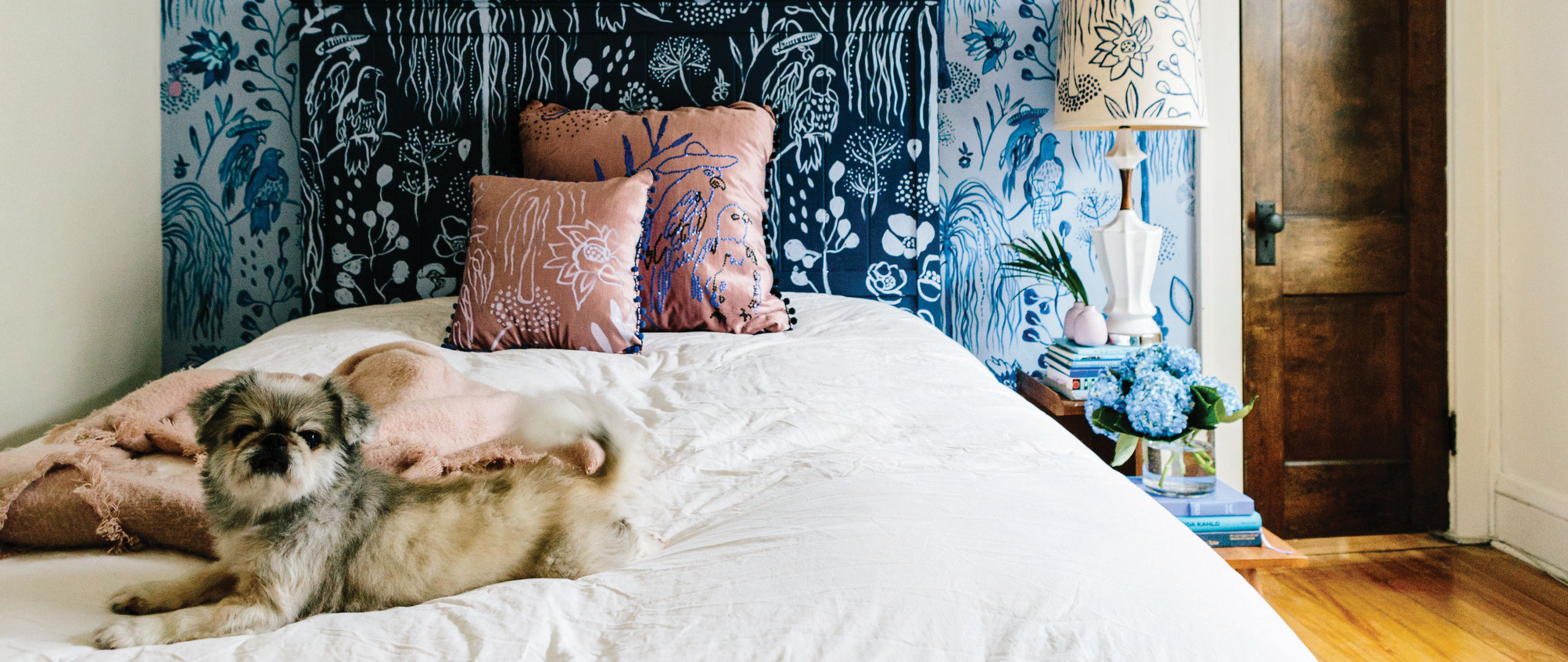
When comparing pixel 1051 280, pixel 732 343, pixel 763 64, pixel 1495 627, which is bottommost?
pixel 1495 627

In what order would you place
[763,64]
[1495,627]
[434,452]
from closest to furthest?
1. [434,452]
2. [1495,627]
3. [763,64]

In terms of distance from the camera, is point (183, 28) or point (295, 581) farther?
point (183, 28)

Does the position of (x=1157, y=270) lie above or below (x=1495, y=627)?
above

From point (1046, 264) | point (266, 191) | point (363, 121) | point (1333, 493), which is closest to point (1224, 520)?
point (1046, 264)

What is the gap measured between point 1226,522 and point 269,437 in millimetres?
1462

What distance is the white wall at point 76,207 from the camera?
1.75m

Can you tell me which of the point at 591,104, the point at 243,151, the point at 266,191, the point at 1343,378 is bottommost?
the point at 1343,378

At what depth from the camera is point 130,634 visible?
22.5 inches

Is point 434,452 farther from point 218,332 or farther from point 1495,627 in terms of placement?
point 1495,627

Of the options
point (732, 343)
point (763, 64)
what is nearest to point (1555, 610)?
point (732, 343)

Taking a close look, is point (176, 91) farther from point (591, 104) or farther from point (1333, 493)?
point (1333, 493)

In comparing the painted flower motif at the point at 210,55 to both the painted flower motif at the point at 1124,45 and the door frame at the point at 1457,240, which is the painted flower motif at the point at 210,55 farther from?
the door frame at the point at 1457,240

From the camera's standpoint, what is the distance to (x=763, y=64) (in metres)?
2.34

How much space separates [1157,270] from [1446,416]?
Answer: 0.90m
